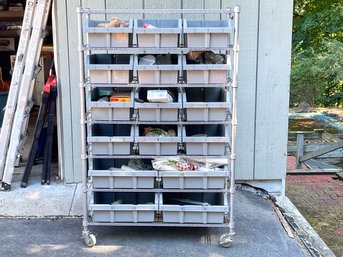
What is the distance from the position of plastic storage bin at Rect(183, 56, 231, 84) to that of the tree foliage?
28.4 ft

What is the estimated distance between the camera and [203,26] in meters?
3.24

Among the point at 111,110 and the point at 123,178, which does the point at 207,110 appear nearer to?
the point at 111,110

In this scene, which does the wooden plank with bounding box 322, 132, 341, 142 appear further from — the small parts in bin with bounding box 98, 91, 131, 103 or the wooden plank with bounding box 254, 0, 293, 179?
the small parts in bin with bounding box 98, 91, 131, 103

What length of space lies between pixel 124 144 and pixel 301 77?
9.94 metres

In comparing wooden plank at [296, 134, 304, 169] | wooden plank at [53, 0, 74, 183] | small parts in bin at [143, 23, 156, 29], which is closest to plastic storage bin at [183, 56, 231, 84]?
small parts in bin at [143, 23, 156, 29]

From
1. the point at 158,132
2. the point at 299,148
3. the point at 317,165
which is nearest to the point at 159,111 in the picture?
the point at 158,132

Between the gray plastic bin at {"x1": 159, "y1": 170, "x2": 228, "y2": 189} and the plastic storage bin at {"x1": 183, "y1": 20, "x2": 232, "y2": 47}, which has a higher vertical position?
the plastic storage bin at {"x1": 183, "y1": 20, "x2": 232, "y2": 47}

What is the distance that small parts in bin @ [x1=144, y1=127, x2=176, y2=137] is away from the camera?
3.32 m

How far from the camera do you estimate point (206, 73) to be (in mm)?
3180

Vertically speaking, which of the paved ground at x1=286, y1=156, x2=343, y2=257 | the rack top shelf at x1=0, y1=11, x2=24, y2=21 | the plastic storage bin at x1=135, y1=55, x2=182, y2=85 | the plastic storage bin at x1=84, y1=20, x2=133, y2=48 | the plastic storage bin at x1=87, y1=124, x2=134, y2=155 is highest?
the rack top shelf at x1=0, y1=11, x2=24, y2=21

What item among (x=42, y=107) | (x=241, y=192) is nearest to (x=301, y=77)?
(x=241, y=192)

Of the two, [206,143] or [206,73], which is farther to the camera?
[206,143]

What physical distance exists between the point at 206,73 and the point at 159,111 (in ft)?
1.43

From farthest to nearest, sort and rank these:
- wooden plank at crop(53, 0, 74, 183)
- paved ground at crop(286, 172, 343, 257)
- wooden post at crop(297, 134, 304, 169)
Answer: wooden post at crop(297, 134, 304, 169)
paved ground at crop(286, 172, 343, 257)
wooden plank at crop(53, 0, 74, 183)
